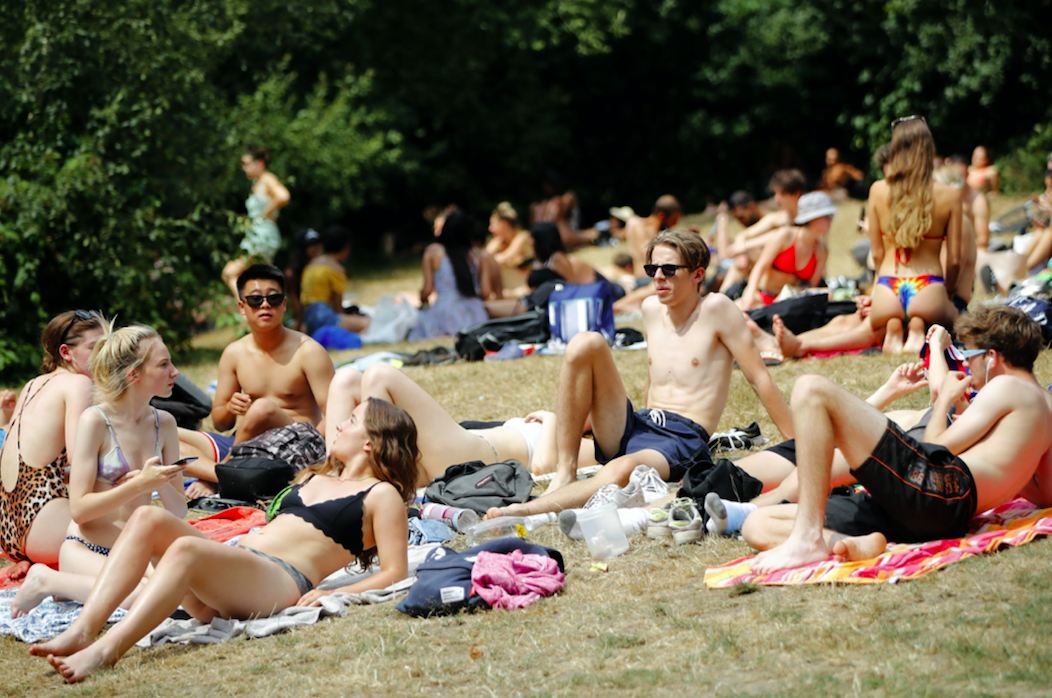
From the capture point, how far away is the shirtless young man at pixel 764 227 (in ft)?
35.3

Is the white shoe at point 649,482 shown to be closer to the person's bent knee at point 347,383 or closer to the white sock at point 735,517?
the white sock at point 735,517

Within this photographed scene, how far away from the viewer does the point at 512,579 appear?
13.7ft

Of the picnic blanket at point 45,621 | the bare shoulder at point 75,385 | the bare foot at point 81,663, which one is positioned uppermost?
the bare shoulder at point 75,385

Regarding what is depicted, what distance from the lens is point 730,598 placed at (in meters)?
3.95

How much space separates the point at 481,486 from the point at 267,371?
1.89 meters

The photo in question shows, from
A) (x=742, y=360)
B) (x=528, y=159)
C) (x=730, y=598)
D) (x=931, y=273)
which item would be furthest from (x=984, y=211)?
(x=528, y=159)

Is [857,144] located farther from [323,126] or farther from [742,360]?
[742,360]

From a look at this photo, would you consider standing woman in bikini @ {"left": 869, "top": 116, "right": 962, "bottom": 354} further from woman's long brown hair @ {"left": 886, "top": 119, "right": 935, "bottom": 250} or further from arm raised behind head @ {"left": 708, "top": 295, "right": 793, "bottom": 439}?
arm raised behind head @ {"left": 708, "top": 295, "right": 793, "bottom": 439}

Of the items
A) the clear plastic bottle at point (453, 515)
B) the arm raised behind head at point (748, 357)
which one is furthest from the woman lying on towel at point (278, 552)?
the arm raised behind head at point (748, 357)

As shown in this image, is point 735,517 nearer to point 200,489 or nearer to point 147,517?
point 147,517

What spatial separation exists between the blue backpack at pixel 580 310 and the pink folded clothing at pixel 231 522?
4.45 m

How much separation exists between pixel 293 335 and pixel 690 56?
2511cm

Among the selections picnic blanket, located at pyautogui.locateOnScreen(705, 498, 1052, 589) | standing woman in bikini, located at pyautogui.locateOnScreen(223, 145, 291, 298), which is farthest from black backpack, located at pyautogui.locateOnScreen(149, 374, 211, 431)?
standing woman in bikini, located at pyautogui.locateOnScreen(223, 145, 291, 298)

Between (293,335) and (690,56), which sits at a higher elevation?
(690,56)
